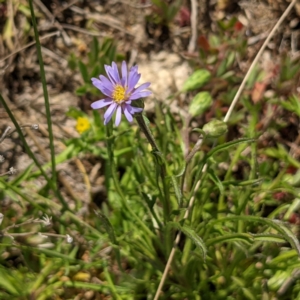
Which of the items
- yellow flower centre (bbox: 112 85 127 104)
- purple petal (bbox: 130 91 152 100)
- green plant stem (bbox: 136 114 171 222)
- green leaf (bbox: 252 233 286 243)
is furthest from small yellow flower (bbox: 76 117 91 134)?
green leaf (bbox: 252 233 286 243)

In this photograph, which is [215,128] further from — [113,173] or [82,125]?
[82,125]

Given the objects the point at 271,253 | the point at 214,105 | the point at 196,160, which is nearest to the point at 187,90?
the point at 214,105

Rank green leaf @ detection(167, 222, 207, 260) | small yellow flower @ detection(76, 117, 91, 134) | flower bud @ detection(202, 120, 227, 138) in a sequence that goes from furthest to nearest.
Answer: small yellow flower @ detection(76, 117, 91, 134), flower bud @ detection(202, 120, 227, 138), green leaf @ detection(167, 222, 207, 260)

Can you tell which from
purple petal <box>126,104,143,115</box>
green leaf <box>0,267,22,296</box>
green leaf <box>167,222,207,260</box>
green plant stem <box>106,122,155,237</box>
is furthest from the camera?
green leaf <box>0,267,22,296</box>

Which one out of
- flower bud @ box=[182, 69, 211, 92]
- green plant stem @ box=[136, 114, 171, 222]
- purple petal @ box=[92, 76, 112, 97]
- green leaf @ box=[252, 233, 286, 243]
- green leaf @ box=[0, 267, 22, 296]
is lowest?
green leaf @ box=[0, 267, 22, 296]

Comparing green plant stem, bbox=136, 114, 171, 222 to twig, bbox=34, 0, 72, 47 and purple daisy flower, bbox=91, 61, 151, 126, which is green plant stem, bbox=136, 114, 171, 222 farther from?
twig, bbox=34, 0, 72, 47

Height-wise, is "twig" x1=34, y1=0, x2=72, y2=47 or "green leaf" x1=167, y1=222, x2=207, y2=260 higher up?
"twig" x1=34, y1=0, x2=72, y2=47

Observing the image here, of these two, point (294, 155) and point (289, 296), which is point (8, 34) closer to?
point (294, 155)
